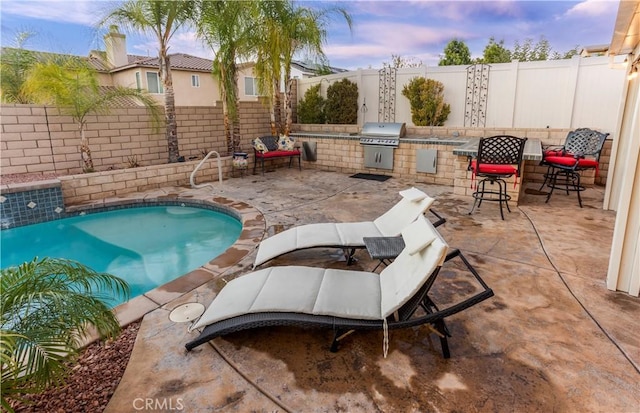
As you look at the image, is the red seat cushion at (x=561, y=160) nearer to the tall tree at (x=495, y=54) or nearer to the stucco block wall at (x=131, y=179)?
the stucco block wall at (x=131, y=179)

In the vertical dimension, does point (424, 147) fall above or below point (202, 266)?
above

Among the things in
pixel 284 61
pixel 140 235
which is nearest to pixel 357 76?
pixel 284 61

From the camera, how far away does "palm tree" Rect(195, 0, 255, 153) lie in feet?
25.9

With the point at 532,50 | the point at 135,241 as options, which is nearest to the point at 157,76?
the point at 135,241

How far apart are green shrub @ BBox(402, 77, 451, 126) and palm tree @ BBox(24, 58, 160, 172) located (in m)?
6.53

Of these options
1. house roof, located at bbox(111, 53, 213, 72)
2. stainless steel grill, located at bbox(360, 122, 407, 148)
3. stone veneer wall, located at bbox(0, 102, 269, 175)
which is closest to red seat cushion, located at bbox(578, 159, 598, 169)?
stainless steel grill, located at bbox(360, 122, 407, 148)

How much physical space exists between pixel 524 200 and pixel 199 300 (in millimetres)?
5753

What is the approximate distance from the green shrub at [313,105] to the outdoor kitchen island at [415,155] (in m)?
0.48

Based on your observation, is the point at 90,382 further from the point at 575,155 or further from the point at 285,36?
the point at 285,36

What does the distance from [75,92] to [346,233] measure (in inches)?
238

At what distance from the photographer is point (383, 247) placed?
10.6 ft

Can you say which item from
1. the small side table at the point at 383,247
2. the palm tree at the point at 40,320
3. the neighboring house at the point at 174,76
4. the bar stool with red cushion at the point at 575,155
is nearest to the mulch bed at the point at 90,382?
the palm tree at the point at 40,320

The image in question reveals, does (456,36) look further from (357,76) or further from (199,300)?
(199,300)

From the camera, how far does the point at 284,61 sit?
29.3 ft
